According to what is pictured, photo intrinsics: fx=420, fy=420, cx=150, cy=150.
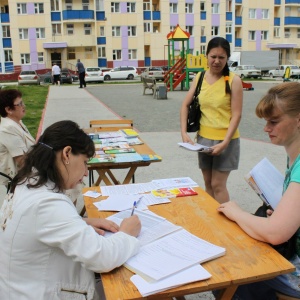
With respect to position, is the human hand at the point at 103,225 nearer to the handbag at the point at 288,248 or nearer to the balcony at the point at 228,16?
the handbag at the point at 288,248

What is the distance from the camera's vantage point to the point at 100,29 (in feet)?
144

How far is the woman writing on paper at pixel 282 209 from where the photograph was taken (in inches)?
71.4

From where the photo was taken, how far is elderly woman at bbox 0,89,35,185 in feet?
12.0

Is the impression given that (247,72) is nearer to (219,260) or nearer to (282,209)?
(282,209)

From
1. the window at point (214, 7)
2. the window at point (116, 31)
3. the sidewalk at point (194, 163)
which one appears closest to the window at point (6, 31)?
the window at point (116, 31)

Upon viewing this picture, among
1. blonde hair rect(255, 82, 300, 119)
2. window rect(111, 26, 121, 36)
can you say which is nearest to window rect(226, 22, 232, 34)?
window rect(111, 26, 121, 36)

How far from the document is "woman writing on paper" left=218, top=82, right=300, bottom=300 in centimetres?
11

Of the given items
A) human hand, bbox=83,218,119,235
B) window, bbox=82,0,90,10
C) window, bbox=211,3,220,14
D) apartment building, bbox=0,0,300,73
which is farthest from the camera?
window, bbox=211,3,220,14

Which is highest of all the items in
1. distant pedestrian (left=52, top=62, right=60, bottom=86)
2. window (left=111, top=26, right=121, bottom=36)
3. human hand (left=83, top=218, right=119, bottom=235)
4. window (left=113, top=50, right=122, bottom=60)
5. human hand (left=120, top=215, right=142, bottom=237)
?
window (left=111, top=26, right=121, bottom=36)

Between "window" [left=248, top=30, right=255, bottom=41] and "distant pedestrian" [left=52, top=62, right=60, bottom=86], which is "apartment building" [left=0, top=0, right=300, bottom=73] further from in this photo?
"distant pedestrian" [left=52, top=62, right=60, bottom=86]

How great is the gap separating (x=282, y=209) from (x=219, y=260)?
0.36 metres

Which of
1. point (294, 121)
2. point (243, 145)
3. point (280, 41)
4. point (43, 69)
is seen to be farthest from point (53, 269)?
point (280, 41)

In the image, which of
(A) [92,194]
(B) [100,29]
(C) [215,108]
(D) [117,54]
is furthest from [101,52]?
(A) [92,194]

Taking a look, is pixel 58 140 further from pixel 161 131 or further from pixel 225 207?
pixel 161 131
